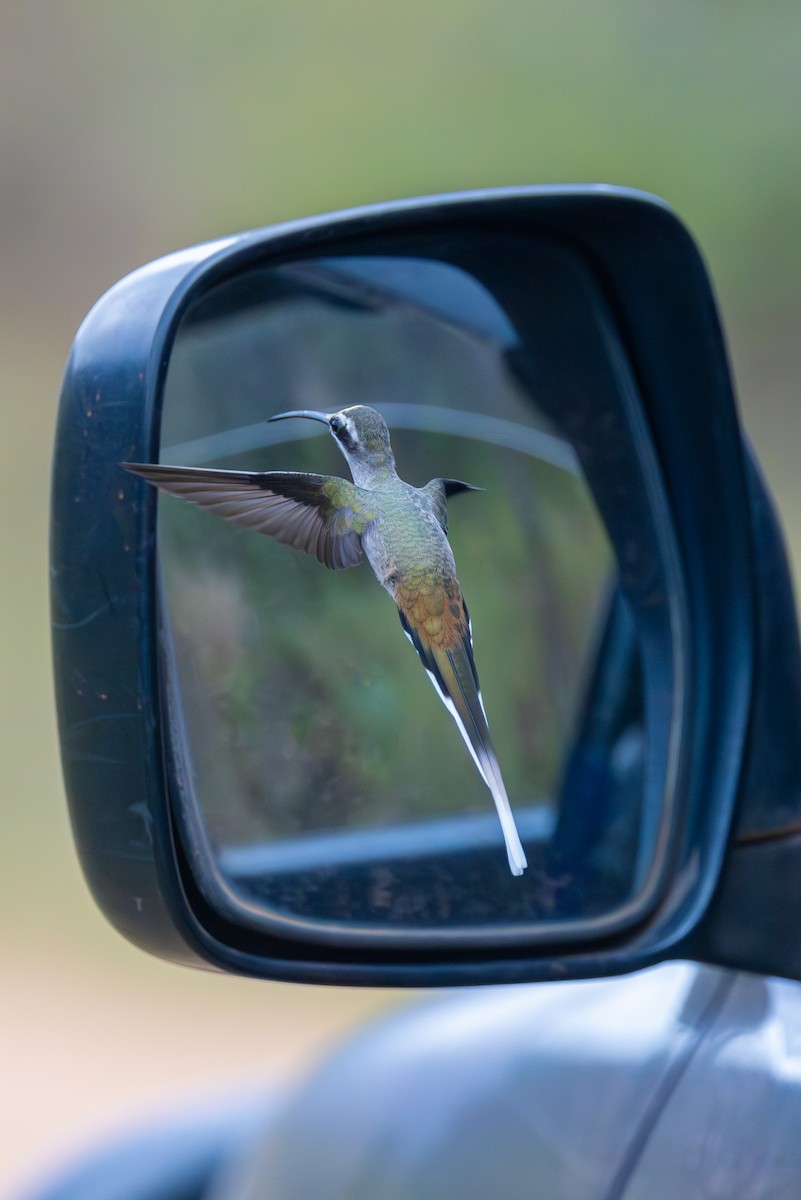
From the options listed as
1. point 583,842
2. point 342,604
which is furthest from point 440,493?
point 583,842

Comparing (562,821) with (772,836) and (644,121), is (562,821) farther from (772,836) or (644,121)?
(644,121)

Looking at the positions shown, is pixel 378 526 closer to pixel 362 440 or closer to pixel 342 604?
Result: pixel 362 440

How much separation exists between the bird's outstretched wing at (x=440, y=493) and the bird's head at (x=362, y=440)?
0.18 ft

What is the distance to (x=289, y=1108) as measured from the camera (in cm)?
254

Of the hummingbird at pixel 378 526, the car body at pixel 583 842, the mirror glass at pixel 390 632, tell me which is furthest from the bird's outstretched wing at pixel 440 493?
the car body at pixel 583 842

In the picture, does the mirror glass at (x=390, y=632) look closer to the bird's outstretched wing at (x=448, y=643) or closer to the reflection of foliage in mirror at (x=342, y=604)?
the reflection of foliage in mirror at (x=342, y=604)

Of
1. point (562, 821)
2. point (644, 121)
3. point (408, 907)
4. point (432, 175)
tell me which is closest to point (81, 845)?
point (408, 907)

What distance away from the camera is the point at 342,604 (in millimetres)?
1808

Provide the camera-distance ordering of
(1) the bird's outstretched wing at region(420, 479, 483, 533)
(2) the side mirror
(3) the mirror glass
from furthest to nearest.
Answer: (3) the mirror glass < (2) the side mirror < (1) the bird's outstretched wing at region(420, 479, 483, 533)

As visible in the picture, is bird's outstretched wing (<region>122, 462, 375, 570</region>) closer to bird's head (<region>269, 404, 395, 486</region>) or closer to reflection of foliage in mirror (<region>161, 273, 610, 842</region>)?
bird's head (<region>269, 404, 395, 486</region>)

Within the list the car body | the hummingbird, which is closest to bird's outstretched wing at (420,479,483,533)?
the hummingbird

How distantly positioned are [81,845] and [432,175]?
12.8 metres

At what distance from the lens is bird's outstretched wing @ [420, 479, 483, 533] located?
121cm

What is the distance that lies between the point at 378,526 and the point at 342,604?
67cm
